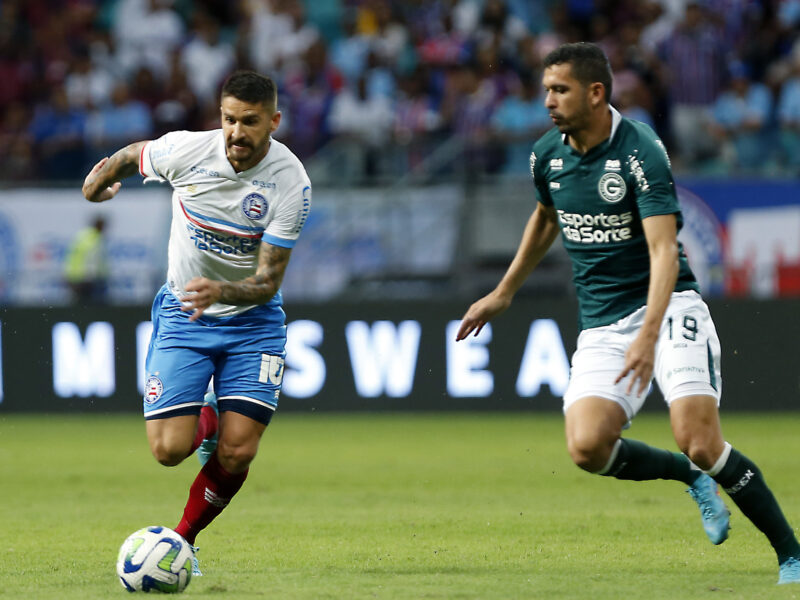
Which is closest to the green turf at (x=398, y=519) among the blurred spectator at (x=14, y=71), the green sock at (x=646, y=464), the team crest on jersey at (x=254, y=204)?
the green sock at (x=646, y=464)

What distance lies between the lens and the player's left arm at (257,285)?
5.60 m

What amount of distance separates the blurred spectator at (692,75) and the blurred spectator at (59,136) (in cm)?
706

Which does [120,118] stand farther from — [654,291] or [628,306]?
[654,291]

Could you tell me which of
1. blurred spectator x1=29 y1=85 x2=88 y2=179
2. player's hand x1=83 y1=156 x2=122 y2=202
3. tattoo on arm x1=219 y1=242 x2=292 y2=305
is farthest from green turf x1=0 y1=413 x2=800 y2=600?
blurred spectator x1=29 y1=85 x2=88 y2=179

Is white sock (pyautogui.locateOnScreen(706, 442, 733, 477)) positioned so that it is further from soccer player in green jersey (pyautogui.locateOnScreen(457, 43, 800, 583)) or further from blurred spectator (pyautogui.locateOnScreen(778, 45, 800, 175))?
blurred spectator (pyautogui.locateOnScreen(778, 45, 800, 175))

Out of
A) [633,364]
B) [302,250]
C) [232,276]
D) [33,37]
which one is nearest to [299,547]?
[232,276]

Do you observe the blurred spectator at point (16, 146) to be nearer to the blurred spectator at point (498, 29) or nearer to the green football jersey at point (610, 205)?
the blurred spectator at point (498, 29)

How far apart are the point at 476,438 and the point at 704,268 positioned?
3.42 m

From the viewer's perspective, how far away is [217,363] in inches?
248

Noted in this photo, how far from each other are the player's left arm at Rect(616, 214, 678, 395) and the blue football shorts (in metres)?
1.70

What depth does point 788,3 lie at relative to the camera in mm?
16391

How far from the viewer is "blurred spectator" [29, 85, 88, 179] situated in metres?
15.7

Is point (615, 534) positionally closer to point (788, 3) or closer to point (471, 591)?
point (471, 591)

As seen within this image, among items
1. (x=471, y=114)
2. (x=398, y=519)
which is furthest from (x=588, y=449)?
(x=471, y=114)
